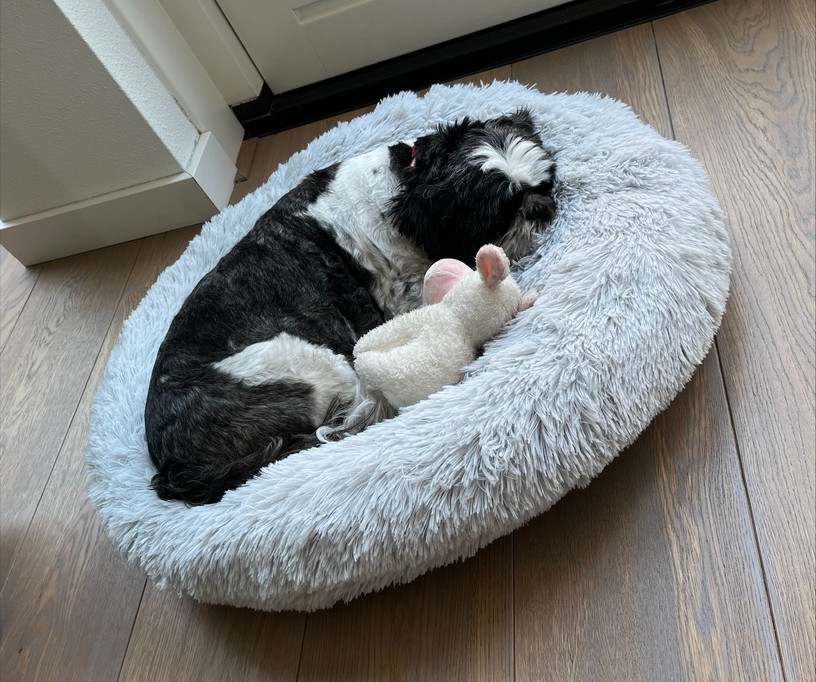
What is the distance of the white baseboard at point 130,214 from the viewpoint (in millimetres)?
2391

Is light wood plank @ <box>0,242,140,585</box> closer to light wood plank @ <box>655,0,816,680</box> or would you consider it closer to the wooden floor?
the wooden floor

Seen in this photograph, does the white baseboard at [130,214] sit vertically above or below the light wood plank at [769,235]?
above

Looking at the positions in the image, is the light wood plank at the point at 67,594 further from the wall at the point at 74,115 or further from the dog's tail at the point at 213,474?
the wall at the point at 74,115

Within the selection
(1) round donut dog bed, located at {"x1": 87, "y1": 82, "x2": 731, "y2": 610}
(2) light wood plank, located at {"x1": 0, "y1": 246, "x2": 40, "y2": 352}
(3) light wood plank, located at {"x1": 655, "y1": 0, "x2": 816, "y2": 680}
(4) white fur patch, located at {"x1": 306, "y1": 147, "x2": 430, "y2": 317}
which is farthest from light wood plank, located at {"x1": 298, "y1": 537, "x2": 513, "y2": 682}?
(2) light wood plank, located at {"x1": 0, "y1": 246, "x2": 40, "y2": 352}

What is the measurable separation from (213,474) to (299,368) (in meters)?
0.30

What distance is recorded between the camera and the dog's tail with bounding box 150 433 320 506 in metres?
1.46

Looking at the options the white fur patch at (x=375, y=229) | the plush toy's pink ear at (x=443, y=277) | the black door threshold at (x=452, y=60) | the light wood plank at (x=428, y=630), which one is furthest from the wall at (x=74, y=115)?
the light wood plank at (x=428, y=630)

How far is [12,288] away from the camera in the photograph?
2.61 meters

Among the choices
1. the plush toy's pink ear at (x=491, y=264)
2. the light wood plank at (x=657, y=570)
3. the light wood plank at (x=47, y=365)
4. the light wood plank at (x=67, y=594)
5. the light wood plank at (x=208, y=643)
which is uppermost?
the plush toy's pink ear at (x=491, y=264)

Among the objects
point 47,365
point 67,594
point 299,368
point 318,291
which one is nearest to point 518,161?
point 318,291

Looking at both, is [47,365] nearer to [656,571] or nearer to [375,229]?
[375,229]

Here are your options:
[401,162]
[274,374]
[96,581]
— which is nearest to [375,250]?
[401,162]

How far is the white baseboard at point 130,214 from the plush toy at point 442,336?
4.12ft

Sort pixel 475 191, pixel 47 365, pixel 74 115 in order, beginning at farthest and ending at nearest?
pixel 47 365
pixel 74 115
pixel 475 191
